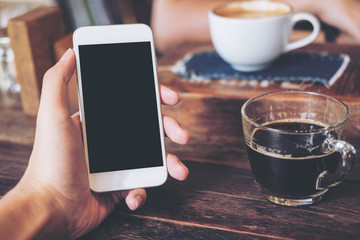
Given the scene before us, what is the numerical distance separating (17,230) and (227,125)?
0.47 meters

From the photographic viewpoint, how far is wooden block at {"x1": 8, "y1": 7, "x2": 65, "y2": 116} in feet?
3.05

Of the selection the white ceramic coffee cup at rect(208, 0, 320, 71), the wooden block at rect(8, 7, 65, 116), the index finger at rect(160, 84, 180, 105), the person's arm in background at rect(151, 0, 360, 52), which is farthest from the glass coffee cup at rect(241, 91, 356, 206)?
the person's arm in background at rect(151, 0, 360, 52)

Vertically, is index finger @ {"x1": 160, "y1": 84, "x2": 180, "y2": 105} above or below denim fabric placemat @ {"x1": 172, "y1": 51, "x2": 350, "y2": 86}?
above

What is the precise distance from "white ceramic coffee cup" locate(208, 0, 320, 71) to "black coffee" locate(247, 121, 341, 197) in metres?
0.34

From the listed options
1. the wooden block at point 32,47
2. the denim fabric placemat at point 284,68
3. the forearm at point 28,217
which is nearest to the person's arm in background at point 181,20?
the denim fabric placemat at point 284,68

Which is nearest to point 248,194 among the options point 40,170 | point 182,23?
point 40,170

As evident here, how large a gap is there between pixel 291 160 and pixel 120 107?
29 centimetres

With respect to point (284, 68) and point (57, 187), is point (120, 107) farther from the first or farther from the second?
point (284, 68)

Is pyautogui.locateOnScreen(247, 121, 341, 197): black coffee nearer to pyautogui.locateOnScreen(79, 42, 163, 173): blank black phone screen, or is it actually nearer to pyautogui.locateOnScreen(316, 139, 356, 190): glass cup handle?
pyautogui.locateOnScreen(316, 139, 356, 190): glass cup handle

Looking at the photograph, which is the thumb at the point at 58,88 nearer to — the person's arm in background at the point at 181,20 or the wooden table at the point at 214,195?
the wooden table at the point at 214,195

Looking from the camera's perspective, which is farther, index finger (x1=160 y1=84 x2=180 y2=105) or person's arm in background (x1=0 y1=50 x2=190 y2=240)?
index finger (x1=160 y1=84 x2=180 y2=105)

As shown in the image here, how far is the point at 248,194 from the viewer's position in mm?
658

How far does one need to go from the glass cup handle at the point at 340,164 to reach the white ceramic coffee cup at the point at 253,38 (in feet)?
1.22

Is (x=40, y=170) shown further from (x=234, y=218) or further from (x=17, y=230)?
(x=234, y=218)
